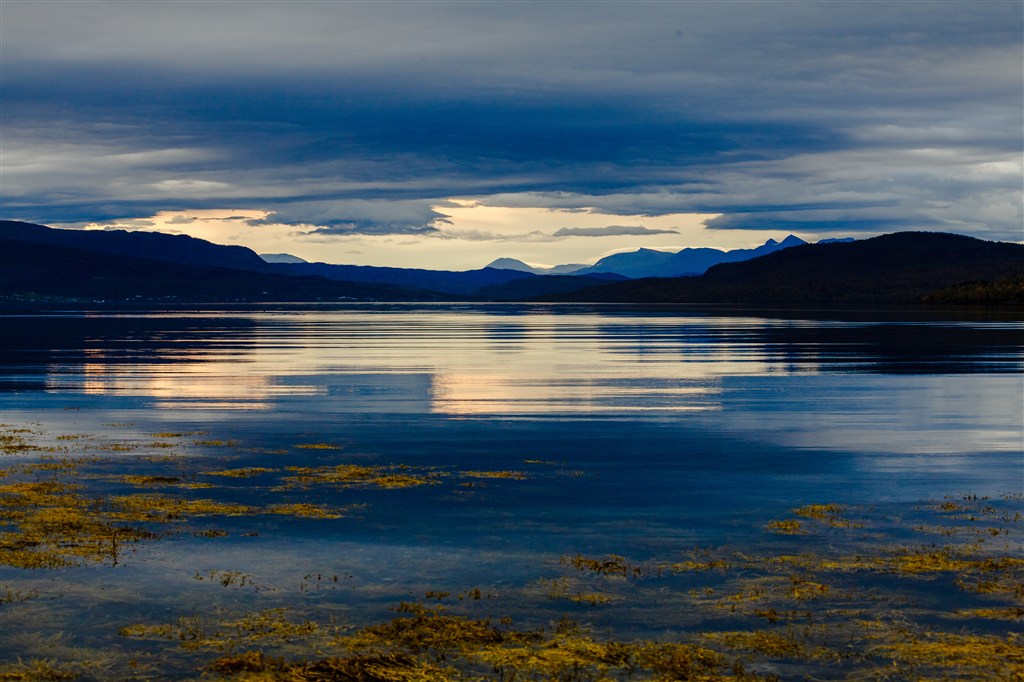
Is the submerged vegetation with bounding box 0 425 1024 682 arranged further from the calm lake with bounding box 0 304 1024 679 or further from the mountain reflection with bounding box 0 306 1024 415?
the mountain reflection with bounding box 0 306 1024 415

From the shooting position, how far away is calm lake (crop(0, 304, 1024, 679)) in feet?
43.3

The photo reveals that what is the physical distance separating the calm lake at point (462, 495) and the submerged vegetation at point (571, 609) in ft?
0.21

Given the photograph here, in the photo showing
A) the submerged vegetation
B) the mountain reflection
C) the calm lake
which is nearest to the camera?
the submerged vegetation

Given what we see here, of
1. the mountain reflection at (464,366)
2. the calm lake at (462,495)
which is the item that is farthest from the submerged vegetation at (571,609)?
the mountain reflection at (464,366)

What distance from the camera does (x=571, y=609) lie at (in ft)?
43.6

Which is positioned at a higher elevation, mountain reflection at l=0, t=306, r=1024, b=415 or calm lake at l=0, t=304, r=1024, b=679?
mountain reflection at l=0, t=306, r=1024, b=415

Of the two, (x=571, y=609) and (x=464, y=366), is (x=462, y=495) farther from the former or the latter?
(x=464, y=366)

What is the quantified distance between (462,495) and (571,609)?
25.0ft

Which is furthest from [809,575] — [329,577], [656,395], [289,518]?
[656,395]

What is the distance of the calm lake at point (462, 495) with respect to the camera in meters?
13.2

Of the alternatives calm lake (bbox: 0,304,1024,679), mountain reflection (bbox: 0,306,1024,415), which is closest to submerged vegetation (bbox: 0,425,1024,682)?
calm lake (bbox: 0,304,1024,679)

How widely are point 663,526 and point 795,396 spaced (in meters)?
22.8

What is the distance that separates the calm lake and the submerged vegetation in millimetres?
64

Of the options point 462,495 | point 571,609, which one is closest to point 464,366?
point 462,495
